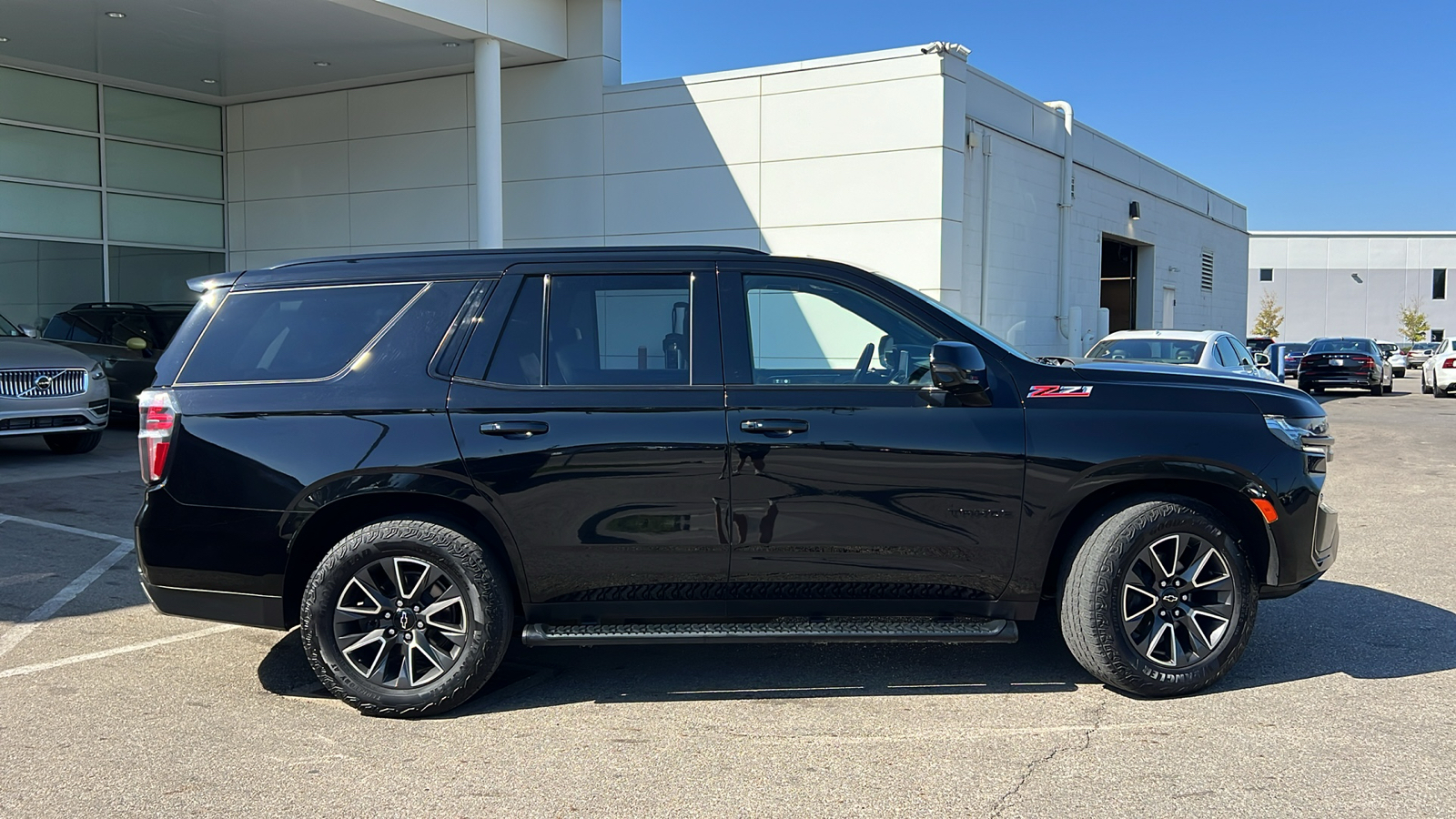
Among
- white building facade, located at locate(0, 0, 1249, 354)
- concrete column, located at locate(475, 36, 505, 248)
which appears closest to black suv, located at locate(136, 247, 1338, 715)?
white building facade, located at locate(0, 0, 1249, 354)

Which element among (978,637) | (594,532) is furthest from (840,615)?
(594,532)

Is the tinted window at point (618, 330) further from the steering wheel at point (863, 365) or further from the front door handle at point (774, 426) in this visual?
the steering wheel at point (863, 365)

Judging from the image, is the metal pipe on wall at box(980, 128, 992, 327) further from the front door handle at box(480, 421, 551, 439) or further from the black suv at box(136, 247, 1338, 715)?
the front door handle at box(480, 421, 551, 439)

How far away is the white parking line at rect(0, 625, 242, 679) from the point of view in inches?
206

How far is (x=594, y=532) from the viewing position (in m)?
4.60

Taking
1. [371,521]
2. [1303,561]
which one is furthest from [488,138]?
[1303,561]

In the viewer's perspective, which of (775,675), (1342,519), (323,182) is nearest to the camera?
(775,675)

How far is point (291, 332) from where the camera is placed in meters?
4.83

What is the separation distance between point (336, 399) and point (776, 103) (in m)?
13.1

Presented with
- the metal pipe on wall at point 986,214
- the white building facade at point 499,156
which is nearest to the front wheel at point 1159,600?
the white building facade at point 499,156

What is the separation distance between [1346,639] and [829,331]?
10.3ft

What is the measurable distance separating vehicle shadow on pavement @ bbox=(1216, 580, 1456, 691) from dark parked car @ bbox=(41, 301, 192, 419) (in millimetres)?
13749

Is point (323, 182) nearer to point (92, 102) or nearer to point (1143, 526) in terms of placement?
point (92, 102)

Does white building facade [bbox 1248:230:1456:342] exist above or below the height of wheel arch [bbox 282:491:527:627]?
above
